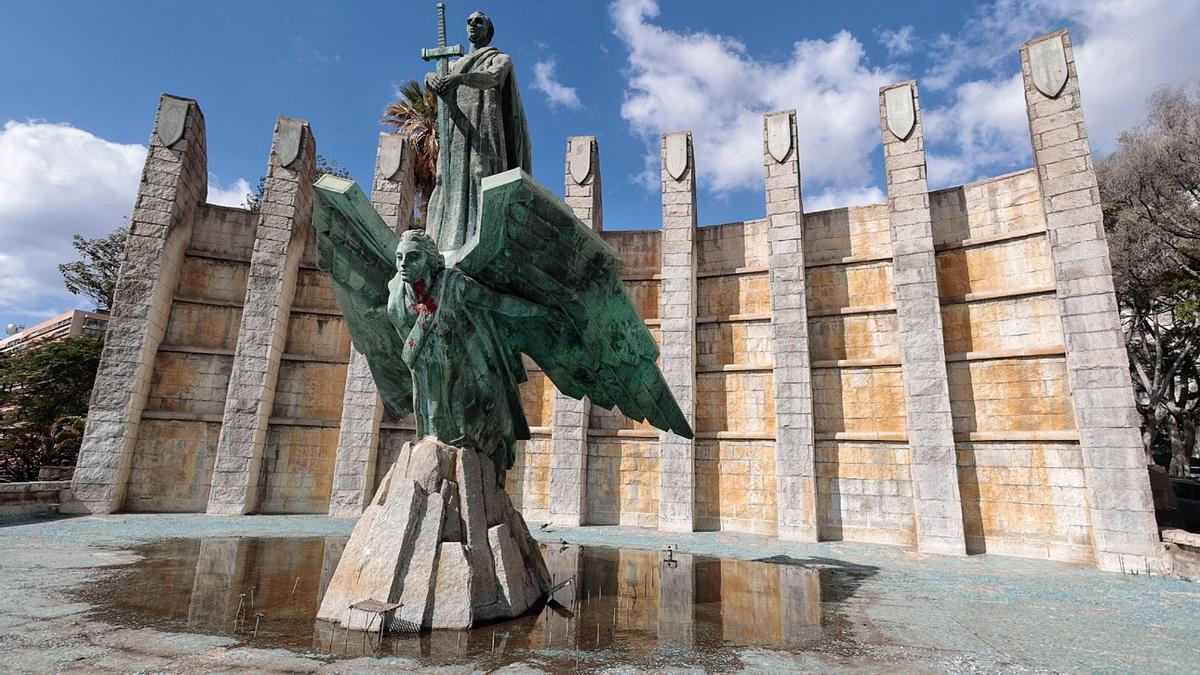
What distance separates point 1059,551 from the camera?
11242 mm

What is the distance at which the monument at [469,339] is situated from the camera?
509 centimetres

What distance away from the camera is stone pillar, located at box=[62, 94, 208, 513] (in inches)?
528

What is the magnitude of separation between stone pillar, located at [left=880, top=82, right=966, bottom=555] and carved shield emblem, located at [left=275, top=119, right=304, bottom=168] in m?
15.5

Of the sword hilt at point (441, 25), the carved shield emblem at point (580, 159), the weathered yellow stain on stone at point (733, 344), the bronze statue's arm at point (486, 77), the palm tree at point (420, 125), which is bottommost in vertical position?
the weathered yellow stain on stone at point (733, 344)

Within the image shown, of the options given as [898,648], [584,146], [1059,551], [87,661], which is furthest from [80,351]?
[1059,551]

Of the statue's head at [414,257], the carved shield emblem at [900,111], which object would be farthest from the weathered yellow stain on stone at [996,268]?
the statue's head at [414,257]

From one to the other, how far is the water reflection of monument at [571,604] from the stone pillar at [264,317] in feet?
17.5

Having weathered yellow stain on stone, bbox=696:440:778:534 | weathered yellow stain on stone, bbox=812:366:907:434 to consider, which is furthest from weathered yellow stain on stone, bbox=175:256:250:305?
weathered yellow stain on stone, bbox=812:366:907:434

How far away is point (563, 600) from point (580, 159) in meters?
12.4

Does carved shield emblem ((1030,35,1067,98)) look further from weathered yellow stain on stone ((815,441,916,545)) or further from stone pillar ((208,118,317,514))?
stone pillar ((208,118,317,514))

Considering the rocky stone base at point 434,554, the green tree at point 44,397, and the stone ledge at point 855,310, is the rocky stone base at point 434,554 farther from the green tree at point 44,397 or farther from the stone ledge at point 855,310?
the green tree at point 44,397

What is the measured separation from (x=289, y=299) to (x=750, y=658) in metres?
15.2

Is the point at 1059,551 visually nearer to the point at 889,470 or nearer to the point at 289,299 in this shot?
the point at 889,470

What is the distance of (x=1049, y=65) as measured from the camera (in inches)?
480
